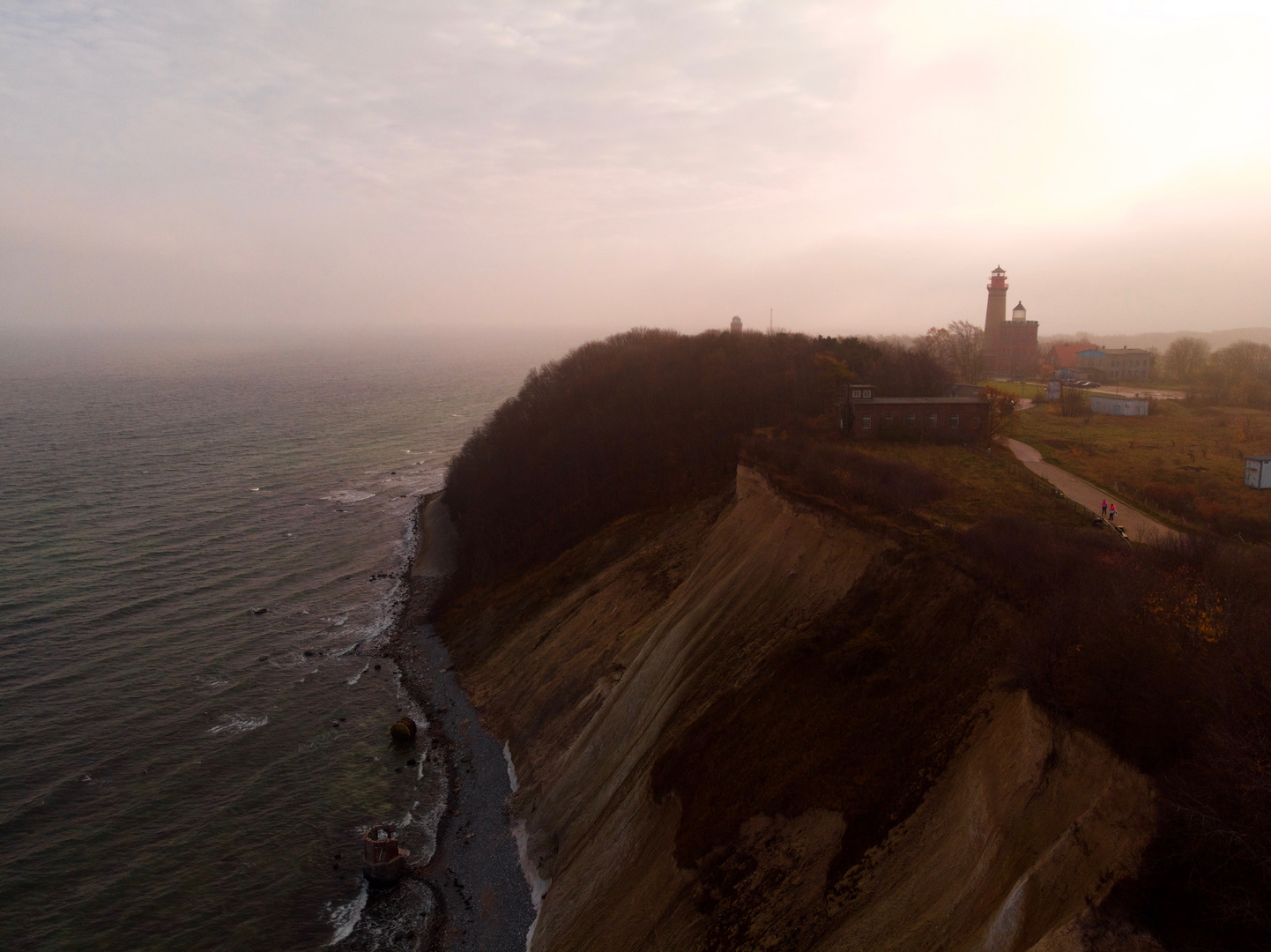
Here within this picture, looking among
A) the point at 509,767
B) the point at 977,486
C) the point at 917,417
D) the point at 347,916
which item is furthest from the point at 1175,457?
the point at 347,916

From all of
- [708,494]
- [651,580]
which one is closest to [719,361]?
[708,494]

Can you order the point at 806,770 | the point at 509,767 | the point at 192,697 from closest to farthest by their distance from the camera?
the point at 806,770 → the point at 509,767 → the point at 192,697

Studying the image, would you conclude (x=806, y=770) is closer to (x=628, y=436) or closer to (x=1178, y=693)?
(x=1178, y=693)

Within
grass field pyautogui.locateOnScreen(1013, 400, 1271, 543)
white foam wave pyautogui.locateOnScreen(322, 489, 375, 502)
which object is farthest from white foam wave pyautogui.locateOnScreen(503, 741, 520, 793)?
white foam wave pyautogui.locateOnScreen(322, 489, 375, 502)

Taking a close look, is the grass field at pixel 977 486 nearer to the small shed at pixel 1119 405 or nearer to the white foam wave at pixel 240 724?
the small shed at pixel 1119 405

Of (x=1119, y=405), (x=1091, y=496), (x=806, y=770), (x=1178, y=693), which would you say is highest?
(x=1119, y=405)
